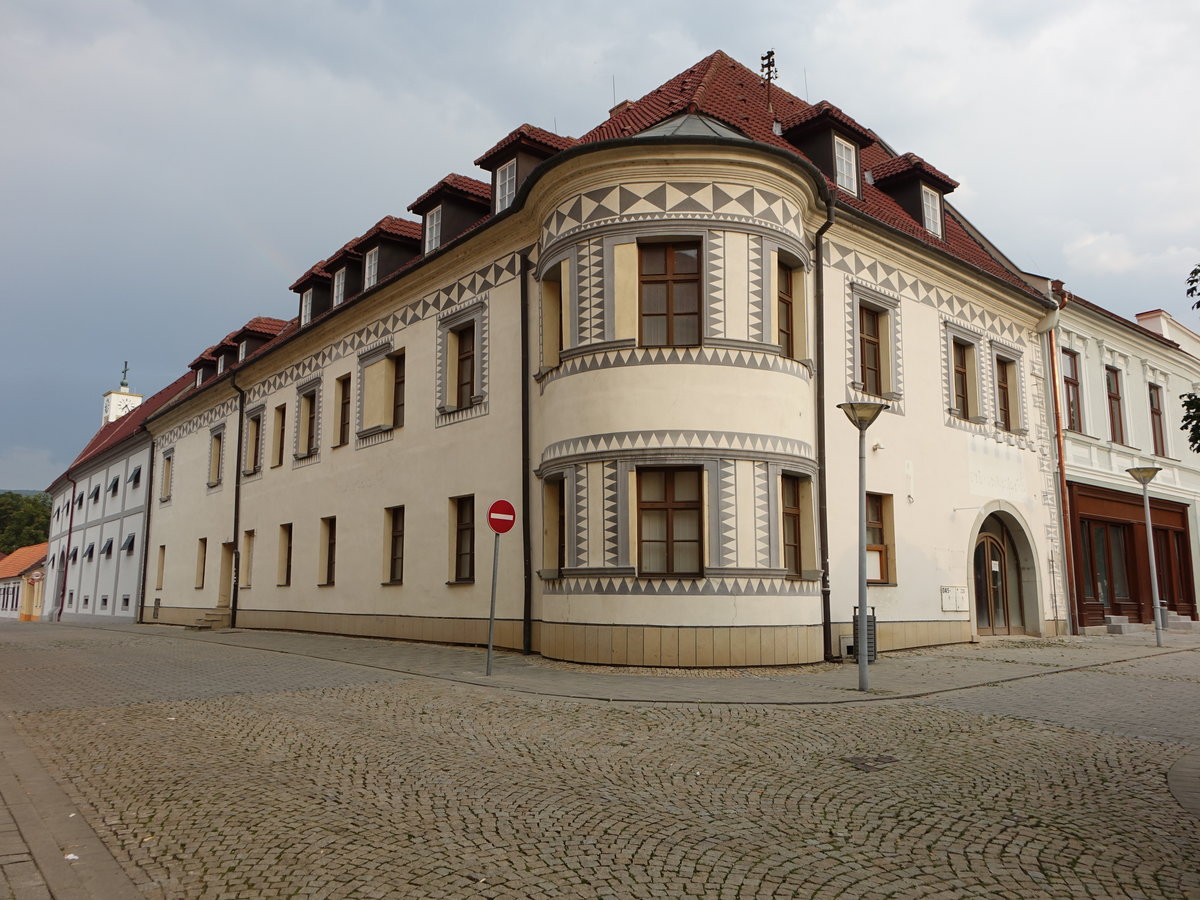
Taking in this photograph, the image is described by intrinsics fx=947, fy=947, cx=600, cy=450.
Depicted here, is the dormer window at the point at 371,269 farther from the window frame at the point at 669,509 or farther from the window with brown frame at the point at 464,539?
the window frame at the point at 669,509

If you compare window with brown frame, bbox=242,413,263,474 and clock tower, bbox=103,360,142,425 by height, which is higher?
clock tower, bbox=103,360,142,425

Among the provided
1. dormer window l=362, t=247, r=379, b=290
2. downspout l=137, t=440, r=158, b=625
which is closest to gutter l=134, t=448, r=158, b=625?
downspout l=137, t=440, r=158, b=625

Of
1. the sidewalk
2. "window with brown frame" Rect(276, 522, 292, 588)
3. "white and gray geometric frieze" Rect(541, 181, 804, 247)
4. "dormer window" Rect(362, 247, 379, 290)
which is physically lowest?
the sidewalk

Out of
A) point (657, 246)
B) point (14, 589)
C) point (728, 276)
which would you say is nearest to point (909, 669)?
point (728, 276)

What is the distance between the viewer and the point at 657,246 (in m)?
15.4

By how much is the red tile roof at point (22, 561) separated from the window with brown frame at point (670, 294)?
6046 centimetres

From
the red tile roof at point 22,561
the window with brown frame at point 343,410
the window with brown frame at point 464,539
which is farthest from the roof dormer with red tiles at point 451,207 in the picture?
the red tile roof at point 22,561

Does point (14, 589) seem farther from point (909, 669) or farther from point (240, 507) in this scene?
point (909, 669)

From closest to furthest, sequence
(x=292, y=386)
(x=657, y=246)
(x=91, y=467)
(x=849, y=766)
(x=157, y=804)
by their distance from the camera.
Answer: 1. (x=157, y=804)
2. (x=849, y=766)
3. (x=657, y=246)
4. (x=292, y=386)
5. (x=91, y=467)

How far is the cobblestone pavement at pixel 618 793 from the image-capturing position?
15.9 feet

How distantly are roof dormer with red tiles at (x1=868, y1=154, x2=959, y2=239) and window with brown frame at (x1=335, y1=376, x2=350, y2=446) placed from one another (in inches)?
543

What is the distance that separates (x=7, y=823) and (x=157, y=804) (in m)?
0.83

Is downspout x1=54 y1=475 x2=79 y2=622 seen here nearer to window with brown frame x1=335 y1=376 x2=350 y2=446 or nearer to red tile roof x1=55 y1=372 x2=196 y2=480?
red tile roof x1=55 y1=372 x2=196 y2=480

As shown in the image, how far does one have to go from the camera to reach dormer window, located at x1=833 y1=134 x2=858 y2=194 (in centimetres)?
1884
